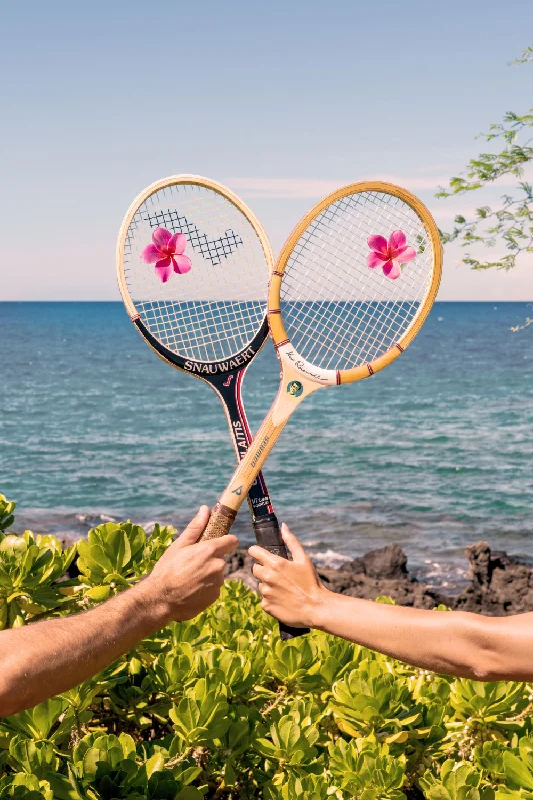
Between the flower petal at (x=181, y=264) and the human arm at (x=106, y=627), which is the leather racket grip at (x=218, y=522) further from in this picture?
the flower petal at (x=181, y=264)

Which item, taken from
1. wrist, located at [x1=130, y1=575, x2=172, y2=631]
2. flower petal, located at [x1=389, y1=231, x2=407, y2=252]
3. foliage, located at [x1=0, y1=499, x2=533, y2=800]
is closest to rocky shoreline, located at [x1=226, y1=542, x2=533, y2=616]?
foliage, located at [x1=0, y1=499, x2=533, y2=800]

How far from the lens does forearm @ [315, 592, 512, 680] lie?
241 centimetres

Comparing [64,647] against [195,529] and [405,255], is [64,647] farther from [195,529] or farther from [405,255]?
[405,255]

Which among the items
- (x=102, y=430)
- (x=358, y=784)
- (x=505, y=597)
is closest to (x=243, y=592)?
(x=358, y=784)

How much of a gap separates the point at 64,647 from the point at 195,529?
0.69 meters

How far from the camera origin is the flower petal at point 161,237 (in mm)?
3256

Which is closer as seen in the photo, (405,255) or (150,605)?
(150,605)

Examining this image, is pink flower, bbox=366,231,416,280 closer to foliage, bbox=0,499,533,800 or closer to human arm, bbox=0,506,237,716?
human arm, bbox=0,506,237,716

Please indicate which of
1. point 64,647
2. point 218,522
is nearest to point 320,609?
point 218,522

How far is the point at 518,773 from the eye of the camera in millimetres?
2670

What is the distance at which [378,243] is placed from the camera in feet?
10.7

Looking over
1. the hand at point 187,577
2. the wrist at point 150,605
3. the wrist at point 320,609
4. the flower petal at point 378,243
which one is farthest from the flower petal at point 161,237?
the wrist at point 320,609

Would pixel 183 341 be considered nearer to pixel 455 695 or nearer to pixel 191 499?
pixel 455 695

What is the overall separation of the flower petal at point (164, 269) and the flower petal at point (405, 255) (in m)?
0.88
